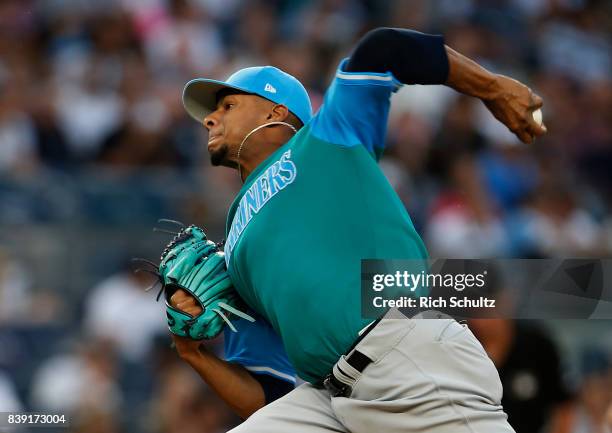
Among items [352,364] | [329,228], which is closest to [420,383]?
[352,364]

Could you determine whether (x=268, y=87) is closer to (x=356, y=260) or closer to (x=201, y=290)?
(x=201, y=290)

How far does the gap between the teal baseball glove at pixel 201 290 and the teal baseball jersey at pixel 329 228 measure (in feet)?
1.04

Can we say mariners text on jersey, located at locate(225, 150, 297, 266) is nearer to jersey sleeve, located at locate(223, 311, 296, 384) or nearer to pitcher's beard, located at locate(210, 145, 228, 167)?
pitcher's beard, located at locate(210, 145, 228, 167)

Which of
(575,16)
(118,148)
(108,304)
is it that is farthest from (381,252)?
(575,16)

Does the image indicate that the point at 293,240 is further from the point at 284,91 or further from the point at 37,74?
the point at 37,74

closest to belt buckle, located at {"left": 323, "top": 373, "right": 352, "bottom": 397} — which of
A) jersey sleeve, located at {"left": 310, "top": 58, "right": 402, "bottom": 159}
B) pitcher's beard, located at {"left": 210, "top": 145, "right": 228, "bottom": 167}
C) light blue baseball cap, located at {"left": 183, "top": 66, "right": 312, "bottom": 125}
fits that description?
jersey sleeve, located at {"left": 310, "top": 58, "right": 402, "bottom": 159}

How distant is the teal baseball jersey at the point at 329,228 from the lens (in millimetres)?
3617

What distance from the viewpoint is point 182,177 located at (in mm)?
9000

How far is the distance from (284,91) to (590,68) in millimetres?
8440

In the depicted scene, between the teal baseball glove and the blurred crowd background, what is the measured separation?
1.80m

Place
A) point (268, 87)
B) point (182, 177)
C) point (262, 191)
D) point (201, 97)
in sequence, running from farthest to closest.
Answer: point (182, 177)
point (201, 97)
point (268, 87)
point (262, 191)

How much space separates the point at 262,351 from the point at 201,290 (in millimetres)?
351

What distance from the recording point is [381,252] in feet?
11.9

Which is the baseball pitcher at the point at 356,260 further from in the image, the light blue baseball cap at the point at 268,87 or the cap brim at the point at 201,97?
the cap brim at the point at 201,97
